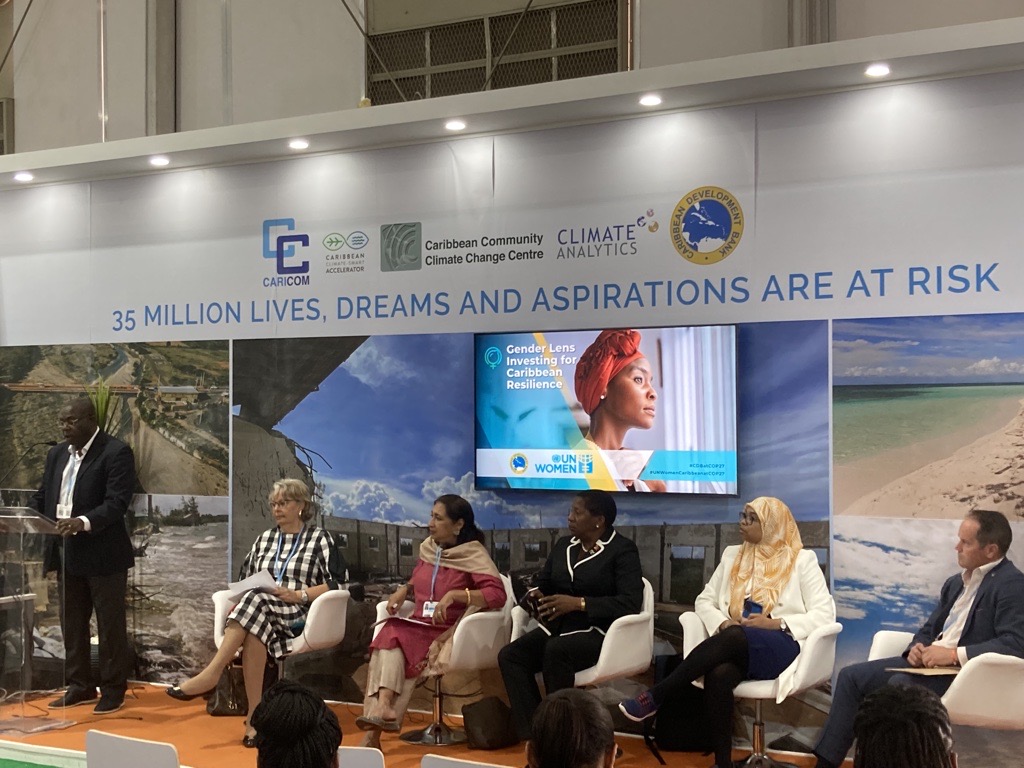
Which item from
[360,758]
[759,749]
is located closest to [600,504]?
[759,749]

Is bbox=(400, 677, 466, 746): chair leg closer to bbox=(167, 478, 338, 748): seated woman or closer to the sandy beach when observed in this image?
bbox=(167, 478, 338, 748): seated woman

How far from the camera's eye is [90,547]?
6.84 metres

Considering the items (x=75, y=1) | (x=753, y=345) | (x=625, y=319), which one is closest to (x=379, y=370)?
(x=625, y=319)

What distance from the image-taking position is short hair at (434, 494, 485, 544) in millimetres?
6059

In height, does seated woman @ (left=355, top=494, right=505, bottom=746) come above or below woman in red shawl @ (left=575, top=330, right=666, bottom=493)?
below

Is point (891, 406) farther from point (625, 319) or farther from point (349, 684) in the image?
point (349, 684)

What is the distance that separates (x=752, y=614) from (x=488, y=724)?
149 centimetres

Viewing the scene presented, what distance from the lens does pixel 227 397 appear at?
23.4 ft

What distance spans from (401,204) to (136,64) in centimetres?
261

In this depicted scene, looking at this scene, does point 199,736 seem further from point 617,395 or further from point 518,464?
point 617,395

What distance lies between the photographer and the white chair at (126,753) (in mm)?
3475

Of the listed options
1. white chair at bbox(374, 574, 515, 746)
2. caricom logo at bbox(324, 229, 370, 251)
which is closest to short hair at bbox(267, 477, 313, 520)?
white chair at bbox(374, 574, 515, 746)

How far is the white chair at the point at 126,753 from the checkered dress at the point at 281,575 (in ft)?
7.83

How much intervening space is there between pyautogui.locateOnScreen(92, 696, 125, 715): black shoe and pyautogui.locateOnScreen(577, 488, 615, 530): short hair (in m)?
3.18
